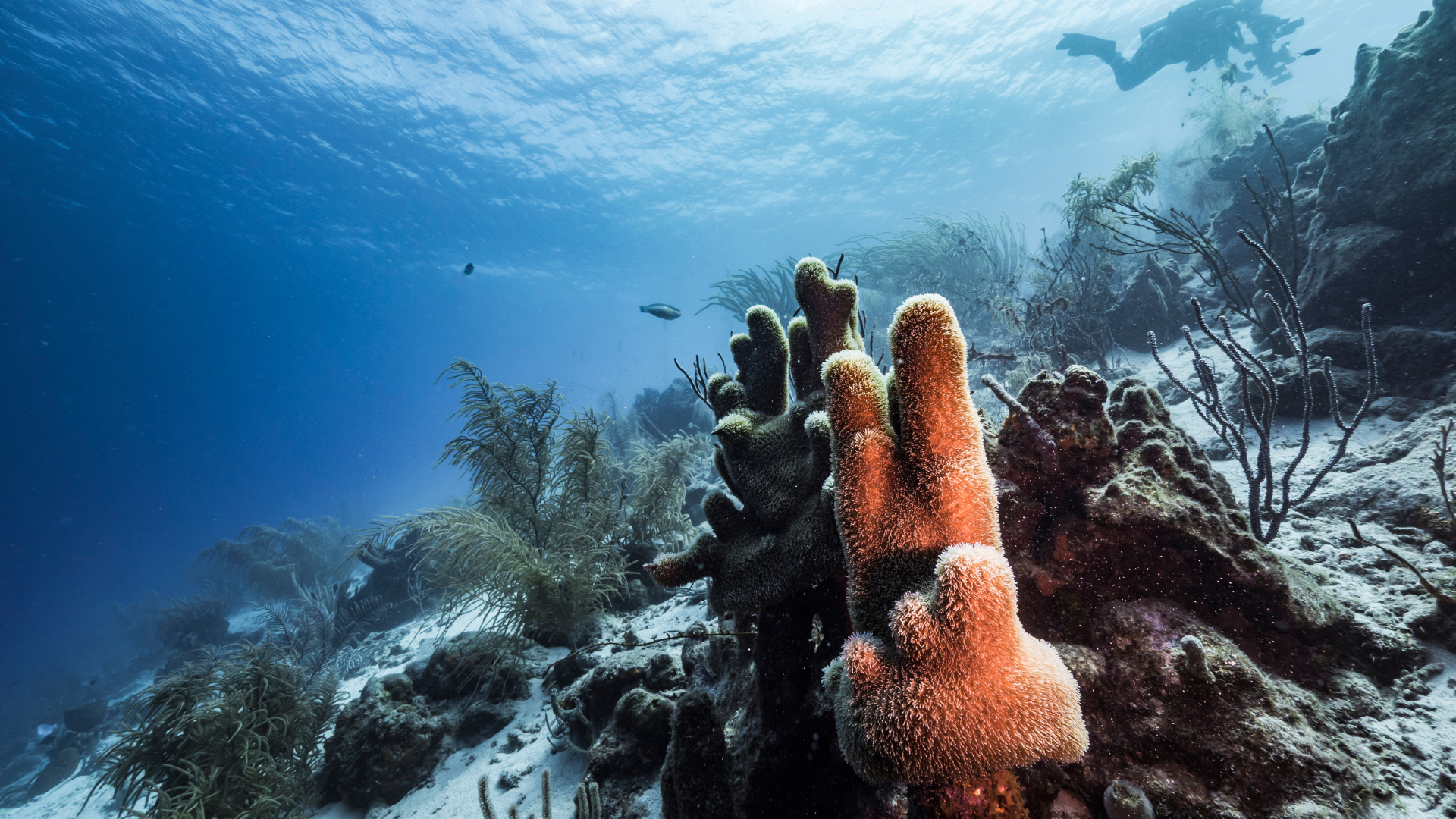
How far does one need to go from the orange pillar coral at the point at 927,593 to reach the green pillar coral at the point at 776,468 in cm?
33

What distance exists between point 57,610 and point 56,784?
57.4 meters

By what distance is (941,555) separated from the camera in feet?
3.40

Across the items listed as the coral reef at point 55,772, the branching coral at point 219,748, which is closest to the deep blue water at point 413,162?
the coral reef at point 55,772

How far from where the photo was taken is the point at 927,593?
1.08m

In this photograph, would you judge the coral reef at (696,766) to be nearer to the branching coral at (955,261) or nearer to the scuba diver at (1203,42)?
the branching coral at (955,261)

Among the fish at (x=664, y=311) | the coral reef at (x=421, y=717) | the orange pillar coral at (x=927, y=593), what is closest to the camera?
the orange pillar coral at (x=927, y=593)

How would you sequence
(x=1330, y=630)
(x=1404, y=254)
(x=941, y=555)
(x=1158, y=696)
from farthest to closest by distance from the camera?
1. (x=1404, y=254)
2. (x=1330, y=630)
3. (x=1158, y=696)
4. (x=941, y=555)

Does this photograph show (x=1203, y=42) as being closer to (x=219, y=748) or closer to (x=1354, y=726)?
(x=1354, y=726)

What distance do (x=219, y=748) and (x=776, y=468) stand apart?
202 inches

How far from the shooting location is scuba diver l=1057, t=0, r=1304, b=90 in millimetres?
15617

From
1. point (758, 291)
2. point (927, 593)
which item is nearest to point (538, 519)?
point (927, 593)

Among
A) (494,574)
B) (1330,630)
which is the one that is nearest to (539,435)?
(494,574)

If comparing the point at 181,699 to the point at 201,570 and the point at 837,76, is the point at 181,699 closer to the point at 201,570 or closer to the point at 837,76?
the point at 201,570

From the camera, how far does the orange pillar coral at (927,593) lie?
98 cm
